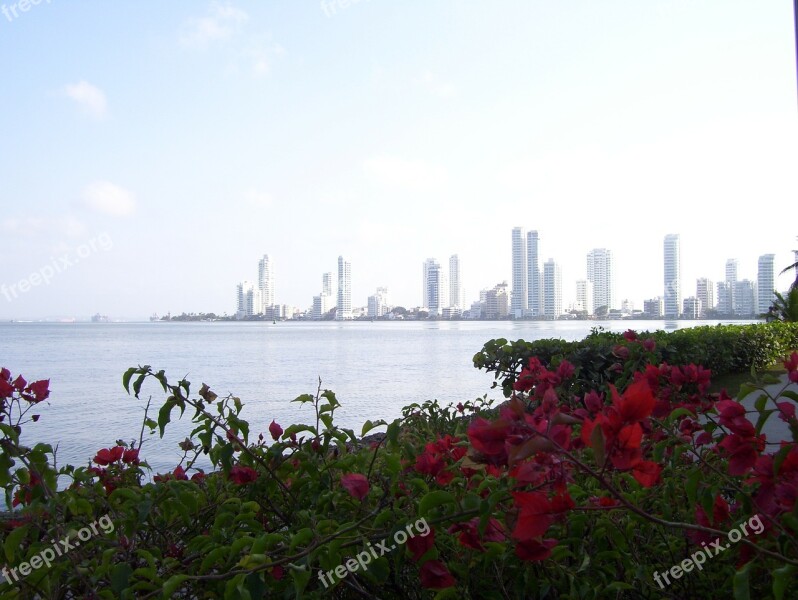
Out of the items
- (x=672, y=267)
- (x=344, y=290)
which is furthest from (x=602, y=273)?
(x=344, y=290)

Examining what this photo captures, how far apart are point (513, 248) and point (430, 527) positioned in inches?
3395

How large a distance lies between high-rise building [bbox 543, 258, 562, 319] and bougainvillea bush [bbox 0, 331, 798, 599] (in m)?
98.1

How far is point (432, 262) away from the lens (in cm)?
10212

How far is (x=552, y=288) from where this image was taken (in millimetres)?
98500

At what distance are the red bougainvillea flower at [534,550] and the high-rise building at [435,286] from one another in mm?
100304

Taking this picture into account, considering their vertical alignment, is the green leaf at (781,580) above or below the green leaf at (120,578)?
above

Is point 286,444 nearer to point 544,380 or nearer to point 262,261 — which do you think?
point 544,380

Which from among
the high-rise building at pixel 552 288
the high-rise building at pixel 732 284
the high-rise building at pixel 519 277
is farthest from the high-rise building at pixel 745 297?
the high-rise building at pixel 552 288

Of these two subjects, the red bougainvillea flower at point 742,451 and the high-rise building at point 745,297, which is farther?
the high-rise building at point 745,297

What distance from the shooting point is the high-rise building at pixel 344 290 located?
Result: 93.8 metres

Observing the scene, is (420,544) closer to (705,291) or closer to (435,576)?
(435,576)

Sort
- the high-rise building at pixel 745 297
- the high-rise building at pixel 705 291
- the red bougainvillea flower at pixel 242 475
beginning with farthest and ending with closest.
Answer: the high-rise building at pixel 705 291 → the high-rise building at pixel 745 297 → the red bougainvillea flower at pixel 242 475

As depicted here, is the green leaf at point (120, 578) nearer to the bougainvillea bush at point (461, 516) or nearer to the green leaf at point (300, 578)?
the bougainvillea bush at point (461, 516)

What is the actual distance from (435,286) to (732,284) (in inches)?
1723
